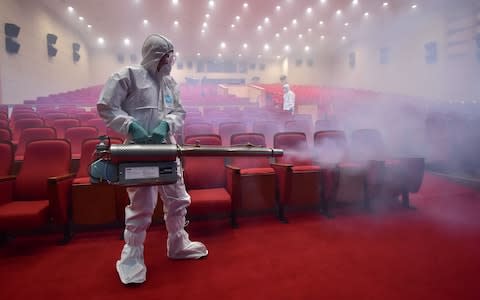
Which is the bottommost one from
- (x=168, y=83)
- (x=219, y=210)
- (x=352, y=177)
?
(x=219, y=210)

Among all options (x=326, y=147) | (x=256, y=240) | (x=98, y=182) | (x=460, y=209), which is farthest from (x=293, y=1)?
(x=98, y=182)

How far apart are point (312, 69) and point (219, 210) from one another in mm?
20578

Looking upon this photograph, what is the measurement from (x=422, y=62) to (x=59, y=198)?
10543mm

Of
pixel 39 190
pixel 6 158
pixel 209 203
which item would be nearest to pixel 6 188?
pixel 39 190

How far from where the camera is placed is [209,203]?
2566mm

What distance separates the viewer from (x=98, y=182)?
1.28m

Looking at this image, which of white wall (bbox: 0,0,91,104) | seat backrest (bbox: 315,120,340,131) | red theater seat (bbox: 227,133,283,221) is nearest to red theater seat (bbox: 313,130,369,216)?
red theater seat (bbox: 227,133,283,221)

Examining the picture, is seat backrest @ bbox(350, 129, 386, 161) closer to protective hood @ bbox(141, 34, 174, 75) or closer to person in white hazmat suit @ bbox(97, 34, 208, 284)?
person in white hazmat suit @ bbox(97, 34, 208, 284)

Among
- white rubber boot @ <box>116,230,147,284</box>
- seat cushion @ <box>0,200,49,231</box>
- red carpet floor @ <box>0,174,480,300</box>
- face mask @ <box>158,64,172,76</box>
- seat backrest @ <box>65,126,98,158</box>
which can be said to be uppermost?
face mask @ <box>158,64,172,76</box>

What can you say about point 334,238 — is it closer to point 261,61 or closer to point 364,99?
point 364,99

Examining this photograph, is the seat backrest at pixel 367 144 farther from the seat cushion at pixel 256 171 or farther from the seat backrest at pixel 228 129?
the seat backrest at pixel 228 129

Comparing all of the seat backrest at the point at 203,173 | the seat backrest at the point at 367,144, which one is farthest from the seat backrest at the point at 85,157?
the seat backrest at the point at 367,144

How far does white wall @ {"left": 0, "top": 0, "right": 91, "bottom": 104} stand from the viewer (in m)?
7.66

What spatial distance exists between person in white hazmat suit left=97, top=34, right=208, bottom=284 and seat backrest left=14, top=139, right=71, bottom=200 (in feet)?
4.83
